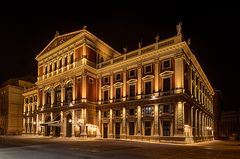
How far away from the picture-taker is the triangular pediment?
171 feet

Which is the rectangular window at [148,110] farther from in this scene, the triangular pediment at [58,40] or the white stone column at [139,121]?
the triangular pediment at [58,40]

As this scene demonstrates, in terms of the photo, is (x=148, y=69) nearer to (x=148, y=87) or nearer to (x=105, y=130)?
(x=148, y=87)

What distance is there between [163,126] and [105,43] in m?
24.5

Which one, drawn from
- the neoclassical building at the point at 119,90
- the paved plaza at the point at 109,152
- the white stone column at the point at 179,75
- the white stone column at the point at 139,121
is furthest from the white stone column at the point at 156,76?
the paved plaza at the point at 109,152

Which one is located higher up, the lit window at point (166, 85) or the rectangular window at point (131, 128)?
the lit window at point (166, 85)

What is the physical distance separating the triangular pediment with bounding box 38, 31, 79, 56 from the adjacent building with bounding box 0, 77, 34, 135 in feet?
76.3

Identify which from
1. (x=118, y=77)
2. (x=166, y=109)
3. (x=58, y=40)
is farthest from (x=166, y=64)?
(x=58, y=40)

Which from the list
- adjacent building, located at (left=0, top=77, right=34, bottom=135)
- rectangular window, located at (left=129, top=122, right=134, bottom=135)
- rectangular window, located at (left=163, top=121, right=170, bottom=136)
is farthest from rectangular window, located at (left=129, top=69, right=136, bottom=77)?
adjacent building, located at (left=0, top=77, right=34, bottom=135)

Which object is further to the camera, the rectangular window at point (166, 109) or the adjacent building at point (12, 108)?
the adjacent building at point (12, 108)

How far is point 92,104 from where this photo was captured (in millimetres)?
47312

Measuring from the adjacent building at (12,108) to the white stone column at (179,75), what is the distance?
186 feet

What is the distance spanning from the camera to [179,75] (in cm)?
3625

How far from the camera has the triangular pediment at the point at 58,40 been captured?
5208 centimetres

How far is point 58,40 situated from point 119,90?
2044 centimetres
